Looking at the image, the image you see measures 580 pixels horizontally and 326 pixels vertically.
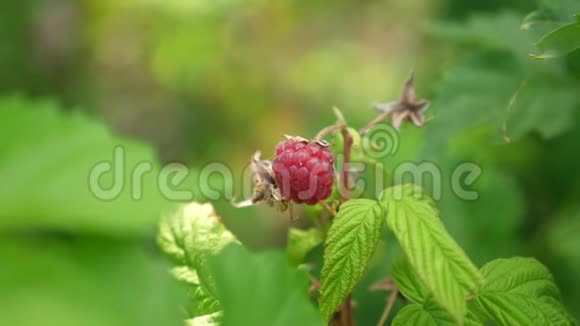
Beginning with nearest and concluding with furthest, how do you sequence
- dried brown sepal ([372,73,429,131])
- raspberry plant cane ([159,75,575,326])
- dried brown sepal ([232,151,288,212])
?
raspberry plant cane ([159,75,575,326]) → dried brown sepal ([232,151,288,212]) → dried brown sepal ([372,73,429,131])

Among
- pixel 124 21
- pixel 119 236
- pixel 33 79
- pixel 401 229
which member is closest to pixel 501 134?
pixel 401 229

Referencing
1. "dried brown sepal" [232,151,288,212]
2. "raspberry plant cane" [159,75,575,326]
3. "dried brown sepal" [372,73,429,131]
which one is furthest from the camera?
"dried brown sepal" [372,73,429,131]

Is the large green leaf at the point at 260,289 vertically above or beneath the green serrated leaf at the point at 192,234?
beneath

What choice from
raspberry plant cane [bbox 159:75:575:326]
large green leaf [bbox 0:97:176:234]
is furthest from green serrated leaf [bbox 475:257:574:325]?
large green leaf [bbox 0:97:176:234]

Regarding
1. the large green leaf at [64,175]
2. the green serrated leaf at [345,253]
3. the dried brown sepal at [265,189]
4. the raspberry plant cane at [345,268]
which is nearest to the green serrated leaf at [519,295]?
the raspberry plant cane at [345,268]

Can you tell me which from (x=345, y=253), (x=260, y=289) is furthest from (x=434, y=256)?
(x=260, y=289)

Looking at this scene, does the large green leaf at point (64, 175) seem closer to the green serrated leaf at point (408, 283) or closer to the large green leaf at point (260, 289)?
the large green leaf at point (260, 289)

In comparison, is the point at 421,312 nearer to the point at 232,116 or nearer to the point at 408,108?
the point at 408,108

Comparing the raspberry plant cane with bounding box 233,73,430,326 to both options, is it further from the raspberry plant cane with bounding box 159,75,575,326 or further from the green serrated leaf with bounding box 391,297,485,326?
the green serrated leaf with bounding box 391,297,485,326
